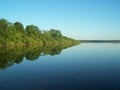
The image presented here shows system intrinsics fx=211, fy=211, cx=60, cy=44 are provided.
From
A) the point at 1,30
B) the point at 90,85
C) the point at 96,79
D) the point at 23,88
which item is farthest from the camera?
the point at 1,30

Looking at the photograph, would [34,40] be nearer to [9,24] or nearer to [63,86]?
[9,24]

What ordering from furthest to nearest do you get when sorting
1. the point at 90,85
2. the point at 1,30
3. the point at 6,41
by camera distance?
the point at 1,30 < the point at 6,41 < the point at 90,85

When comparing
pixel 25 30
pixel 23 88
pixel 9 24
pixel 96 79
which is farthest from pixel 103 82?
pixel 25 30

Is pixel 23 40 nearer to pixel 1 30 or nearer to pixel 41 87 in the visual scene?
pixel 1 30

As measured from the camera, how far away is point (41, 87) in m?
13.8

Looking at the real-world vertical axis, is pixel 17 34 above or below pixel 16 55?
above

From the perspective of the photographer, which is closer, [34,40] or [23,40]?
[23,40]

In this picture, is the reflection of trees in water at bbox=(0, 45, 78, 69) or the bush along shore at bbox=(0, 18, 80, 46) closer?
the reflection of trees in water at bbox=(0, 45, 78, 69)

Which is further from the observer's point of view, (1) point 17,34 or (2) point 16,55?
(1) point 17,34

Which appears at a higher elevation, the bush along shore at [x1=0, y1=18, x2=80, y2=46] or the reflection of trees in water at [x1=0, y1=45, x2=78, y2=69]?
the bush along shore at [x1=0, y1=18, x2=80, y2=46]

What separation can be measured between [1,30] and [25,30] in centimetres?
2012

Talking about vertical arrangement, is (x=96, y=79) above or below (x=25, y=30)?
below

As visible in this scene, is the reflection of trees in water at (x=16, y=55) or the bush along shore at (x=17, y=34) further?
the bush along shore at (x=17, y=34)

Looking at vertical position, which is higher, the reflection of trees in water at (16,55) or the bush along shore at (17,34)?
the bush along shore at (17,34)
